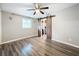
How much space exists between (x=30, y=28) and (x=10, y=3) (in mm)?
666

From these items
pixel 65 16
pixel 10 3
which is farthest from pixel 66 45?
pixel 10 3

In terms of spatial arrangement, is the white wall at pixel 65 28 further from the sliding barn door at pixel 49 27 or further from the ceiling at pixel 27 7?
the ceiling at pixel 27 7

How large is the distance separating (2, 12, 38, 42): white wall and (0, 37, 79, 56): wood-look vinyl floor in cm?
12

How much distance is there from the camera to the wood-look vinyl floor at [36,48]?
1695 mm

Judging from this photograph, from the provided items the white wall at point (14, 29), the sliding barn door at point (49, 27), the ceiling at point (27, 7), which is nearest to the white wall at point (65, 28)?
the sliding barn door at point (49, 27)

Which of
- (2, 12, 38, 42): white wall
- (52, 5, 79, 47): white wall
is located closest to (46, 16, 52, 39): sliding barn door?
(52, 5, 79, 47): white wall

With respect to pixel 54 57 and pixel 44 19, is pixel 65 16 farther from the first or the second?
pixel 54 57

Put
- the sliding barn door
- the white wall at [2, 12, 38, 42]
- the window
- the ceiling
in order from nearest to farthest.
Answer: the ceiling
the white wall at [2, 12, 38, 42]
the window
the sliding barn door

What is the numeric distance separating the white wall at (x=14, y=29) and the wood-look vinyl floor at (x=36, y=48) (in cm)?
12

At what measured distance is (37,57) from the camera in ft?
5.25

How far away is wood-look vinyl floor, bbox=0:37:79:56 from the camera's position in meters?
1.69

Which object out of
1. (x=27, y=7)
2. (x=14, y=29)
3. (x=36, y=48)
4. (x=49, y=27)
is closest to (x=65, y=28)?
(x=49, y=27)

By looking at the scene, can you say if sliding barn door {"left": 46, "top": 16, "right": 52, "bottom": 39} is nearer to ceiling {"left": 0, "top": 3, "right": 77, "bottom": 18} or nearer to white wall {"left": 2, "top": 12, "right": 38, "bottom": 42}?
ceiling {"left": 0, "top": 3, "right": 77, "bottom": 18}

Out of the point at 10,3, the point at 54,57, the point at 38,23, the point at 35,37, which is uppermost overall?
the point at 10,3
